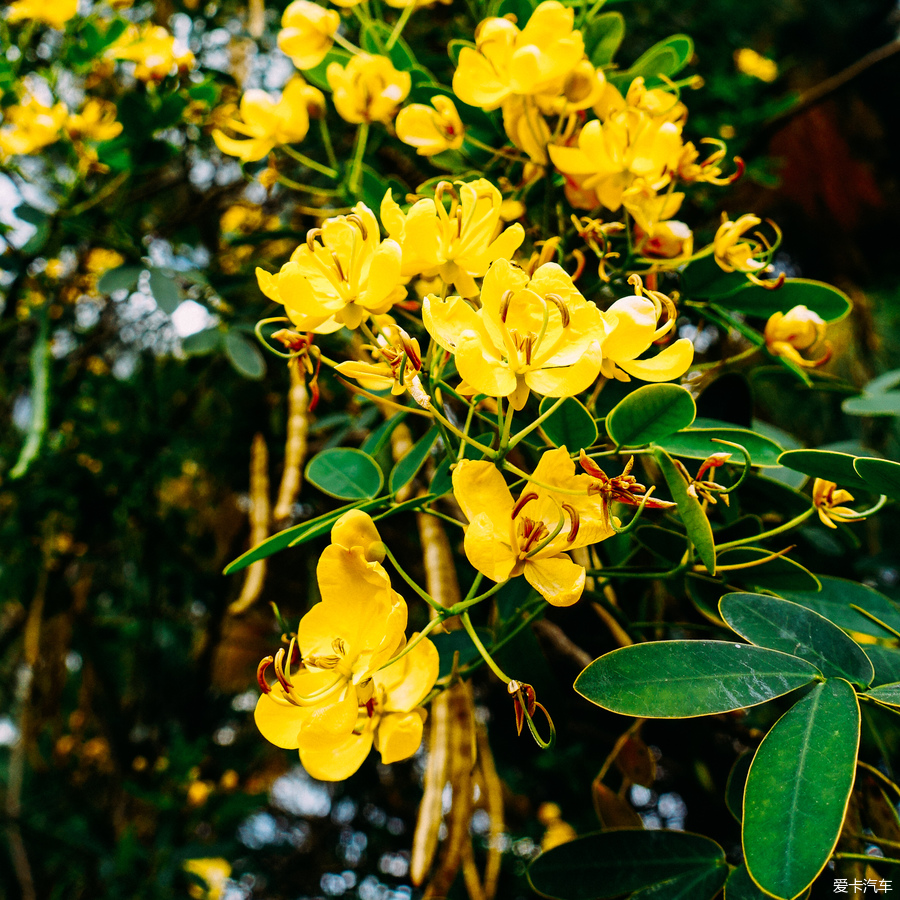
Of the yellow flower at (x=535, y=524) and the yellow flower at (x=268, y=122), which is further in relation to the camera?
the yellow flower at (x=268, y=122)

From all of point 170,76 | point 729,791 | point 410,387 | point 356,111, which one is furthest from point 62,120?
point 729,791

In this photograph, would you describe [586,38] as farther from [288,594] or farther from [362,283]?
[288,594]

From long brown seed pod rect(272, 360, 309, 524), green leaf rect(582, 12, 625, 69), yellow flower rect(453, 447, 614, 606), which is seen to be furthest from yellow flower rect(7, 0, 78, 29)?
yellow flower rect(453, 447, 614, 606)

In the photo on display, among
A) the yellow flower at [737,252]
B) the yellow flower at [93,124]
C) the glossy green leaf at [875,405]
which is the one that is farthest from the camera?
the yellow flower at [93,124]

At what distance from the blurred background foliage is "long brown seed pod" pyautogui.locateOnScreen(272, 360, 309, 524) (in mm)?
62

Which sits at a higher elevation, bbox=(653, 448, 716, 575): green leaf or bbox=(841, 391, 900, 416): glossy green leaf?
bbox=(653, 448, 716, 575): green leaf

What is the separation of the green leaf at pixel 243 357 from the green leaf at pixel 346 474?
0.26m

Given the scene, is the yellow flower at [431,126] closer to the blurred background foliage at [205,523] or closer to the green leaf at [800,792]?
the blurred background foliage at [205,523]

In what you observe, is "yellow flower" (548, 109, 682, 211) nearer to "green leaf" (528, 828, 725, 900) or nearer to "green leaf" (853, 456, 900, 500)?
"green leaf" (853, 456, 900, 500)

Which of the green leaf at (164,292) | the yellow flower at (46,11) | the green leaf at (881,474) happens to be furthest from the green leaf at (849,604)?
the yellow flower at (46,11)

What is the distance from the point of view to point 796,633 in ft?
1.31

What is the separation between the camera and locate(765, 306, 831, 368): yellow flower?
1.66 ft

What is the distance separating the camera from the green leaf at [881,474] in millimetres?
384

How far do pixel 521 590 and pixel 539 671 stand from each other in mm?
68
